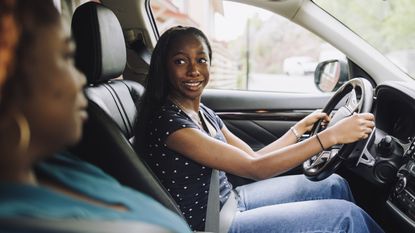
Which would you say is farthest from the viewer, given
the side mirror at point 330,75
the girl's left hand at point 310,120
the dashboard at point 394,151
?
the side mirror at point 330,75

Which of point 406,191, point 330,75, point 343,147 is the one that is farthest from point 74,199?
point 330,75

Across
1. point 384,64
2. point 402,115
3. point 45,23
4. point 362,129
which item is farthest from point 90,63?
point 384,64

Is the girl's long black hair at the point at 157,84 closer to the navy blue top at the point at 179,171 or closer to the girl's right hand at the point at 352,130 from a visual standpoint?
the navy blue top at the point at 179,171

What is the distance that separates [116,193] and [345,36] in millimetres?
1582

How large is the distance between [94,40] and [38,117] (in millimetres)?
1024

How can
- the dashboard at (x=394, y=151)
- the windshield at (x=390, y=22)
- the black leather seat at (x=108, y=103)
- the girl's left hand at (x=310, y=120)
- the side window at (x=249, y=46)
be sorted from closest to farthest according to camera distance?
1. the black leather seat at (x=108, y=103)
2. the dashboard at (x=394, y=151)
3. the girl's left hand at (x=310, y=120)
4. the side window at (x=249, y=46)
5. the windshield at (x=390, y=22)

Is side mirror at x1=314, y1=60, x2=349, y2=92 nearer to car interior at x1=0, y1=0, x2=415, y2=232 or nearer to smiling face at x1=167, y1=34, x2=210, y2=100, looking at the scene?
car interior at x1=0, y1=0, x2=415, y2=232

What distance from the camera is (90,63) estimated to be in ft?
4.99

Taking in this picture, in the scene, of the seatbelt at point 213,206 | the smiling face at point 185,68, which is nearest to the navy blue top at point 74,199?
the seatbelt at point 213,206

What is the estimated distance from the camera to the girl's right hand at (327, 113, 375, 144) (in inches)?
55.6

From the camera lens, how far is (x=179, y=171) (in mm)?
1443

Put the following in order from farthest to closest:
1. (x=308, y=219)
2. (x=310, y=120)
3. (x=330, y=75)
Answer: (x=330, y=75) → (x=310, y=120) → (x=308, y=219)

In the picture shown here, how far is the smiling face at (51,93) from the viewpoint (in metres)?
0.54

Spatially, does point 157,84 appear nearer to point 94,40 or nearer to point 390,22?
point 94,40
